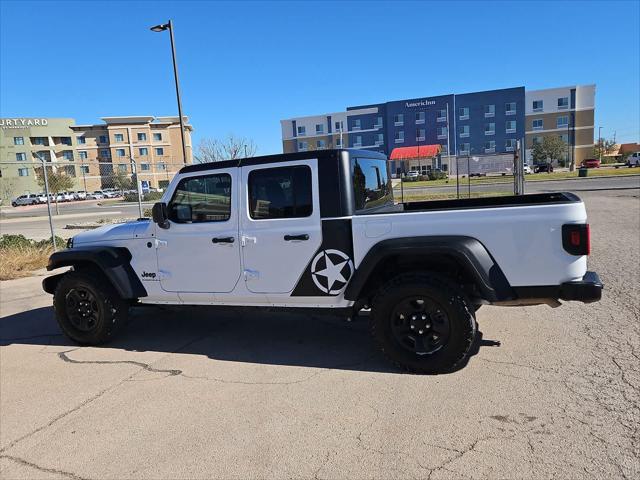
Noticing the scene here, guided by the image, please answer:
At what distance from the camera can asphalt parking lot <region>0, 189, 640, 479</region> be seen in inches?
113

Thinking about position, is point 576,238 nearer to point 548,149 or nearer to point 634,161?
point 634,161

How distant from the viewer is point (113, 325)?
5.25 metres

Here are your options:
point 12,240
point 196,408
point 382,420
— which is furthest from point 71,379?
point 12,240

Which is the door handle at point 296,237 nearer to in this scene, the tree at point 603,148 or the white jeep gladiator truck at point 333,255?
the white jeep gladiator truck at point 333,255

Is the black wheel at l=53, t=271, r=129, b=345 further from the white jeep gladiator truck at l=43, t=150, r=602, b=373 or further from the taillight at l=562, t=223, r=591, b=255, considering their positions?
the taillight at l=562, t=223, r=591, b=255

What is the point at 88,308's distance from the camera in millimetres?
5312

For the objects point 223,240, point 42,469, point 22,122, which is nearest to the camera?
point 42,469

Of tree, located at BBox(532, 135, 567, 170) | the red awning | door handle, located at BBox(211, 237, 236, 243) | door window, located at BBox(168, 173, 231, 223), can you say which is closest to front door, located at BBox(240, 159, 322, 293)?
door handle, located at BBox(211, 237, 236, 243)

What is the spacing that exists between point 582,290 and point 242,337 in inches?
138

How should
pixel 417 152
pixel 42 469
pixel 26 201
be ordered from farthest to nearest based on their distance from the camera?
1. pixel 417 152
2. pixel 26 201
3. pixel 42 469

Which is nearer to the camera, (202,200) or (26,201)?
(202,200)

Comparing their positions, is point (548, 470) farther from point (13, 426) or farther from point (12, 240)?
point (12, 240)

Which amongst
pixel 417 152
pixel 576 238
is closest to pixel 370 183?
pixel 576 238

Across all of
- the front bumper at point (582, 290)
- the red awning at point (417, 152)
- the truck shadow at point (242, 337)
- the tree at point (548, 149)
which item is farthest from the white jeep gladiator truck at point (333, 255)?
the tree at point (548, 149)
